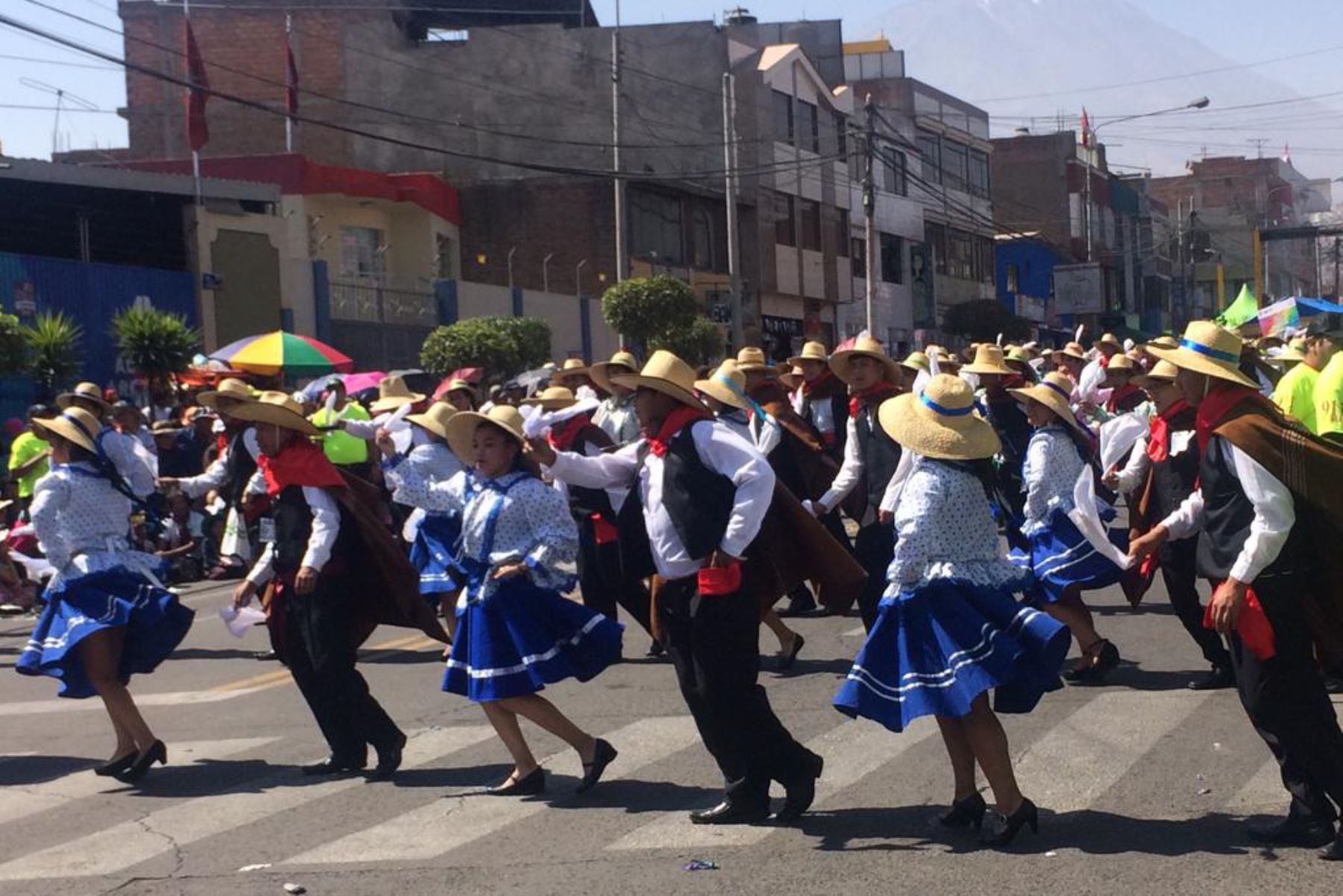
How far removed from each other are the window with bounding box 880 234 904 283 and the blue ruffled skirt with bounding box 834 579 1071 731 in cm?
5392

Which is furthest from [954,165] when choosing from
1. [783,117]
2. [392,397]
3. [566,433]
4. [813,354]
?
[566,433]

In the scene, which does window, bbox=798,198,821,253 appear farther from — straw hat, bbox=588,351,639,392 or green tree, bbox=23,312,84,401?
straw hat, bbox=588,351,639,392

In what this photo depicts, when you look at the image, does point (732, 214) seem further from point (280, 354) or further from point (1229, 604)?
point (1229, 604)

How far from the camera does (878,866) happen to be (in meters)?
6.45

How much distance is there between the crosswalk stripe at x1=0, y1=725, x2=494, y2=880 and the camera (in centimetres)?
712

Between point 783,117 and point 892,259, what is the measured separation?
9943 millimetres

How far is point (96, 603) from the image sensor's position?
8.64m

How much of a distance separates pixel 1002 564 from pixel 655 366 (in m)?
1.55

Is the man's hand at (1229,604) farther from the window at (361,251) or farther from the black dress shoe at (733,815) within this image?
the window at (361,251)

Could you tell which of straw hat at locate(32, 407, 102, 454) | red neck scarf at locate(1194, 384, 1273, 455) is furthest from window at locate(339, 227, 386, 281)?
red neck scarf at locate(1194, 384, 1273, 455)

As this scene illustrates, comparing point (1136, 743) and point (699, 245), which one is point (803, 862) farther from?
point (699, 245)

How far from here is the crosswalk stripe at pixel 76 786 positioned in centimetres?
824

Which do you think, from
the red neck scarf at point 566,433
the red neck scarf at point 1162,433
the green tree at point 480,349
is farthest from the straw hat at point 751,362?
the green tree at point 480,349

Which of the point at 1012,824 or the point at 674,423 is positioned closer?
the point at 1012,824
